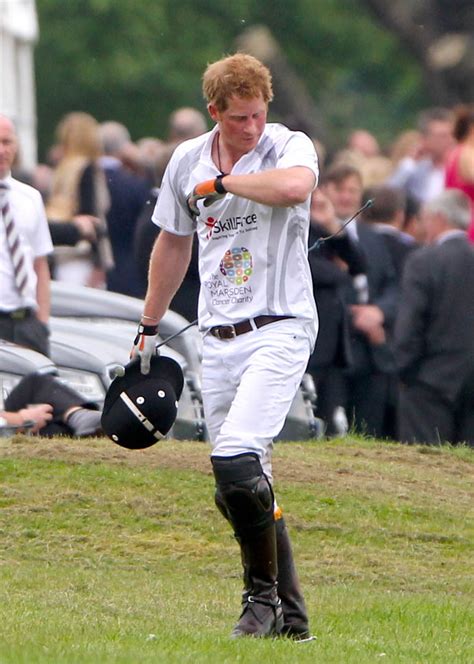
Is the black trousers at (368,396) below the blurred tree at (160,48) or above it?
below

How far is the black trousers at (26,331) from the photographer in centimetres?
1273

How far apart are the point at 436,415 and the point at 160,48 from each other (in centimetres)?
3349

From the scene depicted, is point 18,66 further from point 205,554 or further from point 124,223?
point 205,554

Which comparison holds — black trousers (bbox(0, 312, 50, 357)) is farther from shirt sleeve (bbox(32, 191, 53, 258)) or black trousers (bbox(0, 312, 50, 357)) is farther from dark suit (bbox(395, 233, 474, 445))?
dark suit (bbox(395, 233, 474, 445))

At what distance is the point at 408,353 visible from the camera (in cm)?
1346

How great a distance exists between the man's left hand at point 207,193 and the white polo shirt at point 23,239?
4875mm

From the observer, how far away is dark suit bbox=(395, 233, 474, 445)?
1334 cm

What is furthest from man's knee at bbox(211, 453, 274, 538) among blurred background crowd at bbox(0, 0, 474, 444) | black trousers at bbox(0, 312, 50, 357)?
black trousers at bbox(0, 312, 50, 357)

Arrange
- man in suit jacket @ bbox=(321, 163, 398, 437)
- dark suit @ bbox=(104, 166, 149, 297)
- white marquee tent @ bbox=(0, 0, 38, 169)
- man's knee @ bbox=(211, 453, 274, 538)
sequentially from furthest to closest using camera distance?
white marquee tent @ bbox=(0, 0, 38, 169) < dark suit @ bbox=(104, 166, 149, 297) < man in suit jacket @ bbox=(321, 163, 398, 437) < man's knee @ bbox=(211, 453, 274, 538)

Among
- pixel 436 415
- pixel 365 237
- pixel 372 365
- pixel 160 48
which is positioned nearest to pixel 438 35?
pixel 160 48

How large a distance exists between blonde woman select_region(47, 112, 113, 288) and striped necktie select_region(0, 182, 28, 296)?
3286 mm

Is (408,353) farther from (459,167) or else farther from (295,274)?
(295,274)

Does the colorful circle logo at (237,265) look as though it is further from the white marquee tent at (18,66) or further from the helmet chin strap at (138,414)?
the white marquee tent at (18,66)

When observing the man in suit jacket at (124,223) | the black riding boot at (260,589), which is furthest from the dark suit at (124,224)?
the black riding boot at (260,589)
